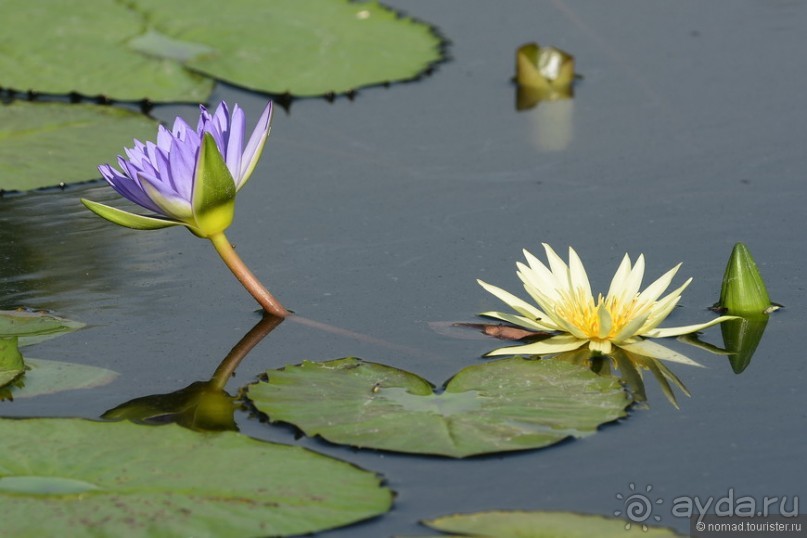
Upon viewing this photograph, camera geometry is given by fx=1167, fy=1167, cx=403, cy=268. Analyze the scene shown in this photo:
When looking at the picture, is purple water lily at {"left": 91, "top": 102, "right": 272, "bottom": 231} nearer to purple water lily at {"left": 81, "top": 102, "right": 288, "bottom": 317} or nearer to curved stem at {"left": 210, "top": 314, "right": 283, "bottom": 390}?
purple water lily at {"left": 81, "top": 102, "right": 288, "bottom": 317}

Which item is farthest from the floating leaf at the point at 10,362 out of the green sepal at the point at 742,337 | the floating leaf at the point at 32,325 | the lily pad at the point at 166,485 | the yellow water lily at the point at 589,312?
the green sepal at the point at 742,337

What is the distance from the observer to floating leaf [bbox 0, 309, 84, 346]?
277 centimetres

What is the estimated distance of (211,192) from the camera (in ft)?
8.44

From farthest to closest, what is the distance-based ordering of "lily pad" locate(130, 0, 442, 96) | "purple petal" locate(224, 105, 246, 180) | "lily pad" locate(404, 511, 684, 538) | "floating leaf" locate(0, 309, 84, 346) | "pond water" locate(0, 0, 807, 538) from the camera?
"lily pad" locate(130, 0, 442, 96) → "floating leaf" locate(0, 309, 84, 346) → "purple petal" locate(224, 105, 246, 180) → "pond water" locate(0, 0, 807, 538) → "lily pad" locate(404, 511, 684, 538)

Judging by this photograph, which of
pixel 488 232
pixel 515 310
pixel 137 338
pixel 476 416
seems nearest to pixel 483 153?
pixel 488 232

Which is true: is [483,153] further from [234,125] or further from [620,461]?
[620,461]

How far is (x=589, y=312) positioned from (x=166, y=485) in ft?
3.38

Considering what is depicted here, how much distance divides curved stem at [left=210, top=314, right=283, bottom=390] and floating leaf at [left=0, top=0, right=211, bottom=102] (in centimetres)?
192

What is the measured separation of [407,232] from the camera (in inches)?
132

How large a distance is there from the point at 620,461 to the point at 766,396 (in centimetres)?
42

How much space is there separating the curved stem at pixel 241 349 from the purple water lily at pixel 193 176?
0.17 m

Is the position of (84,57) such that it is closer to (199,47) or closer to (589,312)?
(199,47)

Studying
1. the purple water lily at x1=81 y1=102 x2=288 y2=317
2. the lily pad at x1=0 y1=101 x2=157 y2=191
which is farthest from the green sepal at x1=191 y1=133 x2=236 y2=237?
the lily pad at x1=0 y1=101 x2=157 y2=191

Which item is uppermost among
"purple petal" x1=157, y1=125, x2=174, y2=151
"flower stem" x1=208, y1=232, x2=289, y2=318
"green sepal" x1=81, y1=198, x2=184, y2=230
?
"purple petal" x1=157, y1=125, x2=174, y2=151
